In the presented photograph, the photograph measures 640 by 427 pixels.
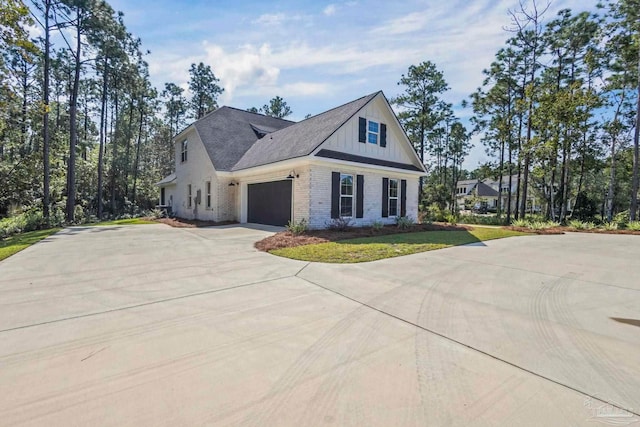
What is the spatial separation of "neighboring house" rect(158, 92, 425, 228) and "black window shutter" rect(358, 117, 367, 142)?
1.8 inches

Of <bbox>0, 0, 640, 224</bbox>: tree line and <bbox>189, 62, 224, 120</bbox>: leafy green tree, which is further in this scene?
<bbox>189, 62, 224, 120</bbox>: leafy green tree

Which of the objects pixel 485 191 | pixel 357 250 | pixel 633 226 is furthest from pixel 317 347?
pixel 485 191

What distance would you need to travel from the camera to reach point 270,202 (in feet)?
46.4

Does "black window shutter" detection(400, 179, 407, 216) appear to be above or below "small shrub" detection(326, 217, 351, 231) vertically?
above

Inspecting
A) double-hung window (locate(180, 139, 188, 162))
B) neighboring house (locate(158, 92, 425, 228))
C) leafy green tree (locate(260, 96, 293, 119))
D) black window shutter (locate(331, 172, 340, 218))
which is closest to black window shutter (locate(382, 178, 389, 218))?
neighboring house (locate(158, 92, 425, 228))

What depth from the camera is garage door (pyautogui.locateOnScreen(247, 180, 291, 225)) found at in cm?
1317

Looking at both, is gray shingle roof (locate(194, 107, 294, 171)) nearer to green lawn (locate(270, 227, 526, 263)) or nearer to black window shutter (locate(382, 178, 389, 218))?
black window shutter (locate(382, 178, 389, 218))

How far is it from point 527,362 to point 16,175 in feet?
83.9

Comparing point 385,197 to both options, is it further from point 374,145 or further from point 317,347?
point 317,347

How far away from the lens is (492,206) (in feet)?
177

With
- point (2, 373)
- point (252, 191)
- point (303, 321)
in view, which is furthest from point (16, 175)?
point (303, 321)

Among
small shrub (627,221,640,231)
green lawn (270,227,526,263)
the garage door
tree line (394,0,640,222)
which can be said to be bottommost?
green lawn (270,227,526,263)

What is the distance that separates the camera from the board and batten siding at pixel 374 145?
1276 centimetres

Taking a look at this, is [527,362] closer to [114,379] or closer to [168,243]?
[114,379]
